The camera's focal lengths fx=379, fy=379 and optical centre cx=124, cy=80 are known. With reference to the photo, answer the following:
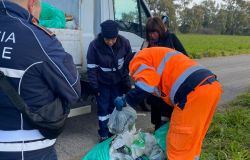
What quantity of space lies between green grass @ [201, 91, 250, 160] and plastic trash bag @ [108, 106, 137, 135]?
0.93 m

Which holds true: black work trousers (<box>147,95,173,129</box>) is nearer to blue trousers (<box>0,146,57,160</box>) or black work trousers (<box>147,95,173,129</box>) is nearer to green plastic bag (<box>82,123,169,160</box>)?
green plastic bag (<box>82,123,169,160</box>)

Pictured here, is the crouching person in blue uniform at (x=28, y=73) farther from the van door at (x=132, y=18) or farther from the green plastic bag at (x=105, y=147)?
the van door at (x=132, y=18)

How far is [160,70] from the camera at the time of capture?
3164 mm

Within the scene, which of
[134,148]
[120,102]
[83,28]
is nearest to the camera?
[120,102]

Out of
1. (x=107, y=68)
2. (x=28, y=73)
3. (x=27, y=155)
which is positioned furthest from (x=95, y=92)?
(x=28, y=73)

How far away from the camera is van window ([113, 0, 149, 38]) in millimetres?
5476

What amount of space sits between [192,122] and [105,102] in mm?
1762

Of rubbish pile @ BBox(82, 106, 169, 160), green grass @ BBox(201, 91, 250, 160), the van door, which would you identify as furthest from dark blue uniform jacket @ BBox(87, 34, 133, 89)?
green grass @ BBox(201, 91, 250, 160)

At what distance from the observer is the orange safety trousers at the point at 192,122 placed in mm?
3141

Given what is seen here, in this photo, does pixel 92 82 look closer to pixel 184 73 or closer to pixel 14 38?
pixel 184 73

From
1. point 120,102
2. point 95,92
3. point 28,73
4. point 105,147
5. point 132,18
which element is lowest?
point 105,147

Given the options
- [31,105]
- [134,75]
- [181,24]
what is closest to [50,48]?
[31,105]

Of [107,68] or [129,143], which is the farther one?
[107,68]

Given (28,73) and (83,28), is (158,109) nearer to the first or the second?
(83,28)
